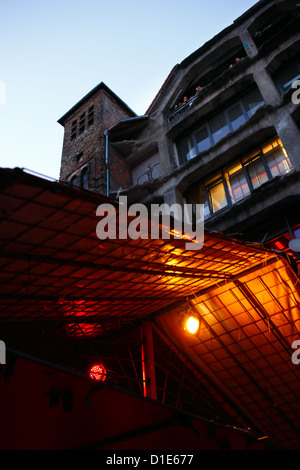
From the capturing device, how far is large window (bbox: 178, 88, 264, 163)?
13516 millimetres

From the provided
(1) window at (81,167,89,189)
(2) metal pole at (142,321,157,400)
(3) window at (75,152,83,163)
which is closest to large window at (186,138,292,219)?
(2) metal pole at (142,321,157,400)

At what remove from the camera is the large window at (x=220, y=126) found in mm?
13516

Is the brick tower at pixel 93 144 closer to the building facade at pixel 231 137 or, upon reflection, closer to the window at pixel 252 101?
the building facade at pixel 231 137

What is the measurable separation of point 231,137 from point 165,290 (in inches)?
285

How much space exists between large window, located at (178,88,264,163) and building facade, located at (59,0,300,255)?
0.05 meters

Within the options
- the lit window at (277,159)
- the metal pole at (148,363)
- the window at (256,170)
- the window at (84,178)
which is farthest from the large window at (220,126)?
the metal pole at (148,363)

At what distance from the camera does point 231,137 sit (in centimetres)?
1277

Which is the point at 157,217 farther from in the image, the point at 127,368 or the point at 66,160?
the point at 66,160

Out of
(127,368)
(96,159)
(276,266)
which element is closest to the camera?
(276,266)

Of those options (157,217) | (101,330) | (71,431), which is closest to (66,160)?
(101,330)

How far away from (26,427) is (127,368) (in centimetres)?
1029

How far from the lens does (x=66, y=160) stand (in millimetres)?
19969

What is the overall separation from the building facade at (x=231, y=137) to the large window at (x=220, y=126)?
52 mm

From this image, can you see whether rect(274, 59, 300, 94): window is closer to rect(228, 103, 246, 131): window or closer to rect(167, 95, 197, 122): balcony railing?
rect(228, 103, 246, 131): window
